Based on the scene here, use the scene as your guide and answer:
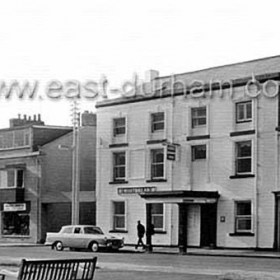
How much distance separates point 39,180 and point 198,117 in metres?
15.2

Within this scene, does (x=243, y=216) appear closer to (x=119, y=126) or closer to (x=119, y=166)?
(x=119, y=166)

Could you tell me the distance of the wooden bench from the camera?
623 inches

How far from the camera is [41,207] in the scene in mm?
55781

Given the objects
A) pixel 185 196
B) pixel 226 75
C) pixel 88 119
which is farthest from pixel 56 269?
pixel 88 119

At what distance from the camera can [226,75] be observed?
4531 centimetres

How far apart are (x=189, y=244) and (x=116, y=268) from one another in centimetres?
1827

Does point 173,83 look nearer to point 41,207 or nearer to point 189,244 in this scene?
point 189,244

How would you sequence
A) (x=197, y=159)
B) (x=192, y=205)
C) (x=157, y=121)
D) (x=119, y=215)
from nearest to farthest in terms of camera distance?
(x=192, y=205) → (x=197, y=159) → (x=157, y=121) → (x=119, y=215)

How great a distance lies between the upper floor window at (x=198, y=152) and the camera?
4497cm

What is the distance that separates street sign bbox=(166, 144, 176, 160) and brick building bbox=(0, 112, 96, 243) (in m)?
11.2

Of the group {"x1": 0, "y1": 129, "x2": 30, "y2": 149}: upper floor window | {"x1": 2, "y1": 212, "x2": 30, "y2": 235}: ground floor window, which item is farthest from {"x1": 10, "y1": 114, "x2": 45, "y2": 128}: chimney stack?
{"x1": 2, "y1": 212, "x2": 30, "y2": 235}: ground floor window

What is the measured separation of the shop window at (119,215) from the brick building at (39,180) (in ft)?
18.6

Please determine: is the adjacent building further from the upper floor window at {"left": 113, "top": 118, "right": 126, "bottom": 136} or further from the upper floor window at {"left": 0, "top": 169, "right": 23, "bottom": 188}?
the upper floor window at {"left": 0, "top": 169, "right": 23, "bottom": 188}

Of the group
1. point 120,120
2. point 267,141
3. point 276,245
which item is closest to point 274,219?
point 276,245
